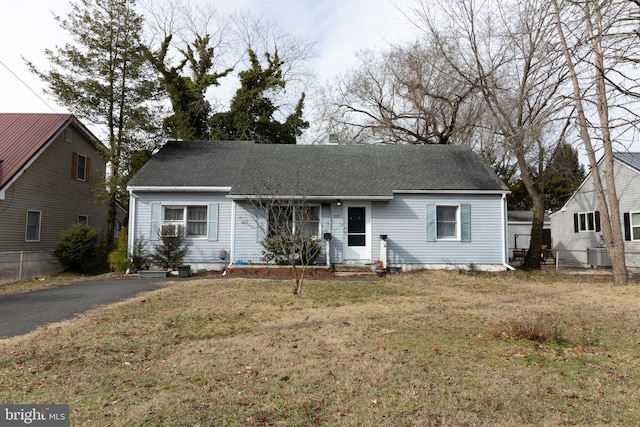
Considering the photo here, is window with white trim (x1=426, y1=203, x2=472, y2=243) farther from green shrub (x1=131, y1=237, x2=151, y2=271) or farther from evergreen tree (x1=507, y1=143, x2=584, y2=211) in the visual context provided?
evergreen tree (x1=507, y1=143, x2=584, y2=211)

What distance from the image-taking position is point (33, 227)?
16906 millimetres

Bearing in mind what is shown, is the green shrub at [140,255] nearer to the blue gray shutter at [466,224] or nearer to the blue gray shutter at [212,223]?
the blue gray shutter at [212,223]

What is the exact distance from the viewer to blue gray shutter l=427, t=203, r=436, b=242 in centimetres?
1481

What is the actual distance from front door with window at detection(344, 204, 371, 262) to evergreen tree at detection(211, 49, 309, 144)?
13.2 meters

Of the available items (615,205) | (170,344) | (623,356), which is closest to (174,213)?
(170,344)

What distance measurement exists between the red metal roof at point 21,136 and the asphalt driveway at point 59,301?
684cm

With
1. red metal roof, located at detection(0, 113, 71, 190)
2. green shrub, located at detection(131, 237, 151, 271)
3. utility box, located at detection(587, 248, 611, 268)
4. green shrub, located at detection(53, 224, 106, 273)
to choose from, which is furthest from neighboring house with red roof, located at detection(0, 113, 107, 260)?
utility box, located at detection(587, 248, 611, 268)

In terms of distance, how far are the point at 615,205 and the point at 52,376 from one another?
14.7m

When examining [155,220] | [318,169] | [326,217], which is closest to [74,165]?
[155,220]

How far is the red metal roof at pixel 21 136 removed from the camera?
15.9 m

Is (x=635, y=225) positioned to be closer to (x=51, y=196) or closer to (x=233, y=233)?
(x=233, y=233)

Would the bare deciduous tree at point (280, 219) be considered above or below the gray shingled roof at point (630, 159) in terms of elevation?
below

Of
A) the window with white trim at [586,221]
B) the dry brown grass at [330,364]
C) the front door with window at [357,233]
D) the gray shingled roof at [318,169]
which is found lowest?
the dry brown grass at [330,364]

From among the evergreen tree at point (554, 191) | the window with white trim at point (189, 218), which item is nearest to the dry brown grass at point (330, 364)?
the window with white trim at point (189, 218)
